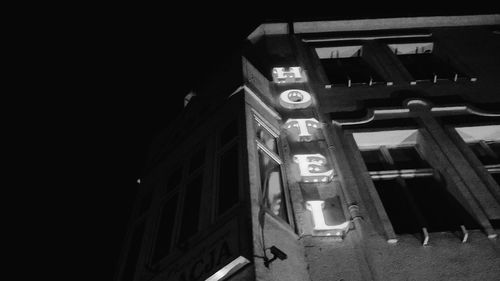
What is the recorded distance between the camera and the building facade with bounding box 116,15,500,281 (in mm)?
5617

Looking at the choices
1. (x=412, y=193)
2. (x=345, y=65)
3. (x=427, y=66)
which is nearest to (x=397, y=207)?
(x=412, y=193)

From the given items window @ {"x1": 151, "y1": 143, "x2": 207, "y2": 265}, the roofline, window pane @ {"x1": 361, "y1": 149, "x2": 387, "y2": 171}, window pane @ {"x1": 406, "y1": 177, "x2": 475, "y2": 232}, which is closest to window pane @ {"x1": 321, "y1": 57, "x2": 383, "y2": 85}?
the roofline

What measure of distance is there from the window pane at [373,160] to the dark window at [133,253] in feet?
16.5

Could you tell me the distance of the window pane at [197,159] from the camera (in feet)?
26.0

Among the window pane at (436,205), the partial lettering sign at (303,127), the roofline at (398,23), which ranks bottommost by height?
the window pane at (436,205)

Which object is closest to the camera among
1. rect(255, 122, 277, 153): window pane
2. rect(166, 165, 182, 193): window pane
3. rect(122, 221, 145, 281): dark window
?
rect(122, 221, 145, 281): dark window

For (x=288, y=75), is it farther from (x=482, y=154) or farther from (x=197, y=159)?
(x=482, y=154)

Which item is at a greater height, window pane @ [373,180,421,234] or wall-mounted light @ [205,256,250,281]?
window pane @ [373,180,421,234]

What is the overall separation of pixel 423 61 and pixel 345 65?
8.12 ft

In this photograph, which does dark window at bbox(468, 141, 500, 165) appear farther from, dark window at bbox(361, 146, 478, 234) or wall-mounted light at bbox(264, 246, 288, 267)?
wall-mounted light at bbox(264, 246, 288, 267)

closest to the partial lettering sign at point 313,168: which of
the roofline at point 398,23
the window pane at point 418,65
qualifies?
the window pane at point 418,65

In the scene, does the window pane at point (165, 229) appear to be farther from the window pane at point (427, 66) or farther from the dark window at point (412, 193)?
the window pane at point (427, 66)

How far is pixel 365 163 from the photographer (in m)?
8.23

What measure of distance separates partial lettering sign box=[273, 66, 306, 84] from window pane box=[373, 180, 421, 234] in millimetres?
3725
